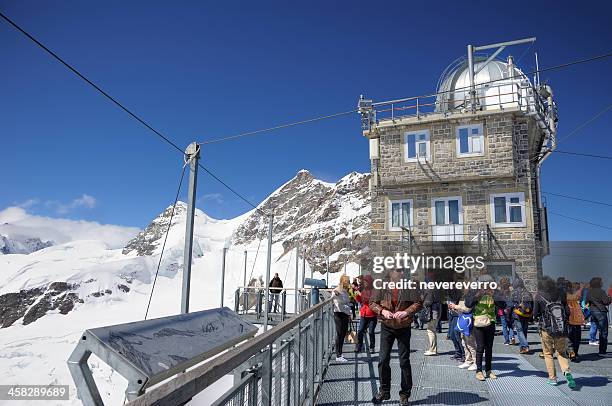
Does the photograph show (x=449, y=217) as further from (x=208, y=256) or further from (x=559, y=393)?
(x=208, y=256)

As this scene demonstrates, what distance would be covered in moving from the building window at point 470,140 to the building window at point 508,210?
7.34 ft

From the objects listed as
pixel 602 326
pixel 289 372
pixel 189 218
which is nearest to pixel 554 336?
pixel 602 326

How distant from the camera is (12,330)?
114 meters

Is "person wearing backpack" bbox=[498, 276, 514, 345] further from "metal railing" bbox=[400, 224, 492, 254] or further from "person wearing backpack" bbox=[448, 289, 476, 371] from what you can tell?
"metal railing" bbox=[400, 224, 492, 254]

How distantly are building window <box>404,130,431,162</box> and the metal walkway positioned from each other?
1310cm

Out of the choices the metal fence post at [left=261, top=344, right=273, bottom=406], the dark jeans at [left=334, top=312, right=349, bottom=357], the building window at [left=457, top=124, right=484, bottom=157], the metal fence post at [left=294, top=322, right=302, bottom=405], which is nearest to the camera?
the metal fence post at [left=261, top=344, right=273, bottom=406]

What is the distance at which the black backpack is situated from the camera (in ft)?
18.7

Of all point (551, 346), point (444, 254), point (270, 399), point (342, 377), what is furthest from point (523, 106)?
point (270, 399)

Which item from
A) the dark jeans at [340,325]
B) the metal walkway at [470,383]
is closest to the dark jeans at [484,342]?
the metal walkway at [470,383]

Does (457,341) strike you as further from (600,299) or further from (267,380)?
(267,380)

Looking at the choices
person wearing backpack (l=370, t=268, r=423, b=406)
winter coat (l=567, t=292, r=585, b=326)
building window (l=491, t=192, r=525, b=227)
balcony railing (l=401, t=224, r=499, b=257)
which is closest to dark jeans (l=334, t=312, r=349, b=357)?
person wearing backpack (l=370, t=268, r=423, b=406)

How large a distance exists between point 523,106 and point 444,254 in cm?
745

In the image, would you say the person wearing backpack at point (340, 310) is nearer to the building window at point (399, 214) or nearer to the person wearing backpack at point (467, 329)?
the person wearing backpack at point (467, 329)

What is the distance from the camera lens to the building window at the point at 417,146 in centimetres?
2001
